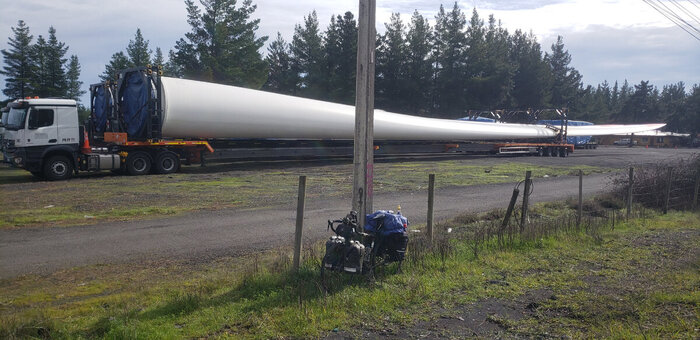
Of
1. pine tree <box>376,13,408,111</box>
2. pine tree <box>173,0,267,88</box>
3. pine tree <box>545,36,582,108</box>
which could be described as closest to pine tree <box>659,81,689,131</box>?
pine tree <box>545,36,582,108</box>

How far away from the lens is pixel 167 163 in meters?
20.8

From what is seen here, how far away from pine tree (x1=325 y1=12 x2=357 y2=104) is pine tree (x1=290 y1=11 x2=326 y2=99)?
3.24 ft

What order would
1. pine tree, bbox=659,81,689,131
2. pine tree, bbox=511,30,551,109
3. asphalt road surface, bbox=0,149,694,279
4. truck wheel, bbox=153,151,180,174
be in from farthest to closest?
pine tree, bbox=659,81,689,131 < pine tree, bbox=511,30,551,109 < truck wheel, bbox=153,151,180,174 < asphalt road surface, bbox=0,149,694,279

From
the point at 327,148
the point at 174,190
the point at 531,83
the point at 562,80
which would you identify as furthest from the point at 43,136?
the point at 562,80

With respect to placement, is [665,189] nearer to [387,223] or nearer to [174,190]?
[387,223]

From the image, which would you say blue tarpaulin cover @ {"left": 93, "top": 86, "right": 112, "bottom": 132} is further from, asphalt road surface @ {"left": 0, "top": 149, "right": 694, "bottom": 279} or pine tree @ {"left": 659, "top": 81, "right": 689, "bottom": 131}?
pine tree @ {"left": 659, "top": 81, "right": 689, "bottom": 131}

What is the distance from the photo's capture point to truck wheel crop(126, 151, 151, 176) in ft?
64.6

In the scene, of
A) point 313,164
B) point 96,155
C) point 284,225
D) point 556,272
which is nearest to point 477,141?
point 313,164

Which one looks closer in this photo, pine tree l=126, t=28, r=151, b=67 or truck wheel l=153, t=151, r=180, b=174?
truck wheel l=153, t=151, r=180, b=174

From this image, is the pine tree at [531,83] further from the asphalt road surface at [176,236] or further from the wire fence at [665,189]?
the asphalt road surface at [176,236]

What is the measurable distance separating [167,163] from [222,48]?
86.2ft

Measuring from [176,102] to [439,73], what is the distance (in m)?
45.4

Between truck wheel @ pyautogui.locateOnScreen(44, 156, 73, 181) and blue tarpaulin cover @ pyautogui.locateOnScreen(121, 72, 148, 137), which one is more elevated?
blue tarpaulin cover @ pyautogui.locateOnScreen(121, 72, 148, 137)

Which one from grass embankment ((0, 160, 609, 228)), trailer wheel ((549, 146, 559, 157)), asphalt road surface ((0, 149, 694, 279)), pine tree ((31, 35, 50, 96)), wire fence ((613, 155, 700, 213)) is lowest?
asphalt road surface ((0, 149, 694, 279))
